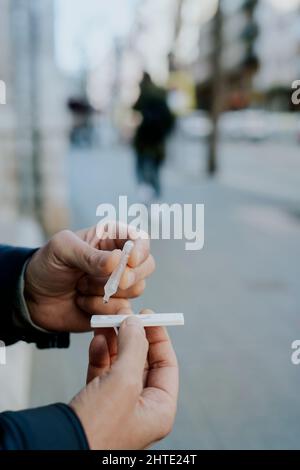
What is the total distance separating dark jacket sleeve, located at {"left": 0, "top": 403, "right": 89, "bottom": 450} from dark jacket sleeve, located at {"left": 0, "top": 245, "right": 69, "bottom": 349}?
1.95ft

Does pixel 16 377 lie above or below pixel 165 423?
below

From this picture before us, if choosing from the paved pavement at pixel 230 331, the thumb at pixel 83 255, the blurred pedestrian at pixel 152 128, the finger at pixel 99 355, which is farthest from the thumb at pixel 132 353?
the blurred pedestrian at pixel 152 128

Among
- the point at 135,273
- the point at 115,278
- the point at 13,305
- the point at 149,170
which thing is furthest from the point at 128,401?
the point at 149,170

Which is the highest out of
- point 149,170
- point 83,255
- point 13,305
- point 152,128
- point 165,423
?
point 152,128

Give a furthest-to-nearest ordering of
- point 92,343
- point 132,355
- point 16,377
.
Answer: point 16,377
point 92,343
point 132,355

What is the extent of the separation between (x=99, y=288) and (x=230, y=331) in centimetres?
283

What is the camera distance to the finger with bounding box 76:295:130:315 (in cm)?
138

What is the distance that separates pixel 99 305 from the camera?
1429mm

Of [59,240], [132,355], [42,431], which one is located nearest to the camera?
[42,431]

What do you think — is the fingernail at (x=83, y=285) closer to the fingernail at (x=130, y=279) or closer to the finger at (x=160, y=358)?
the fingernail at (x=130, y=279)

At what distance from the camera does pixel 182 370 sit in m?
3.54

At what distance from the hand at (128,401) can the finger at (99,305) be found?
0.86 feet

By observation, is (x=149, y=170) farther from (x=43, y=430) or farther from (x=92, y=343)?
(x=43, y=430)
